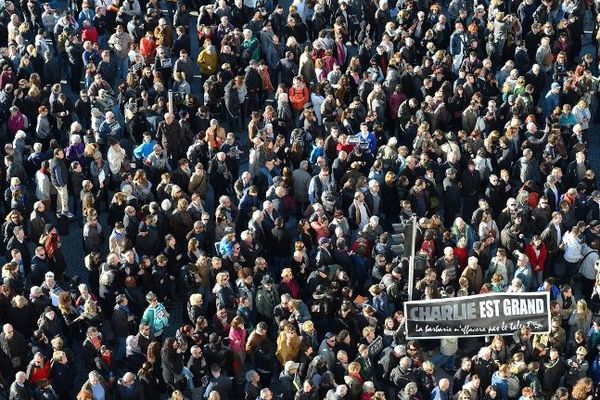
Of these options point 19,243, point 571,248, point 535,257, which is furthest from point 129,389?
point 571,248

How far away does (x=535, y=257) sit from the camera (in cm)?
2331

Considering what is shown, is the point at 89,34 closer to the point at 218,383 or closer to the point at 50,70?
the point at 50,70

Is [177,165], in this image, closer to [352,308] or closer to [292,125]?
[292,125]

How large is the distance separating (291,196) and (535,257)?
182 inches

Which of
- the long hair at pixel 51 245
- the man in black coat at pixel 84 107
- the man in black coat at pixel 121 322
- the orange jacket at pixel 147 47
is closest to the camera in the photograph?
the man in black coat at pixel 121 322

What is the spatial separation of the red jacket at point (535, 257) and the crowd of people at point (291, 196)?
0.03 metres

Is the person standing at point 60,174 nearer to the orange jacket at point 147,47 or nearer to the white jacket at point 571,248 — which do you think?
the orange jacket at point 147,47

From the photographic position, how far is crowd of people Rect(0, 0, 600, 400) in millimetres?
20969

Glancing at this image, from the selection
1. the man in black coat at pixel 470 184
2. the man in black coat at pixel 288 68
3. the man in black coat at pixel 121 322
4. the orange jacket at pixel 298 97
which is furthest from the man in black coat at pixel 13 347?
the man in black coat at pixel 288 68

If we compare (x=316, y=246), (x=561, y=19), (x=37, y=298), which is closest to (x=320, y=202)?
(x=316, y=246)

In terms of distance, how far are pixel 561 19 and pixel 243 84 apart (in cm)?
765

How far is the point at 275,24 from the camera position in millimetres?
29797

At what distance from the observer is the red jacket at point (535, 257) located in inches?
917

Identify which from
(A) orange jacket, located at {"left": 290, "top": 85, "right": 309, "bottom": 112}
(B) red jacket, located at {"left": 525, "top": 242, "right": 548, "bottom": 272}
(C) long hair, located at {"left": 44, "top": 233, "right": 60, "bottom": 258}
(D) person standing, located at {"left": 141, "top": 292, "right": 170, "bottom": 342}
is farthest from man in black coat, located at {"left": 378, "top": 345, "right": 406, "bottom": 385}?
(A) orange jacket, located at {"left": 290, "top": 85, "right": 309, "bottom": 112}
